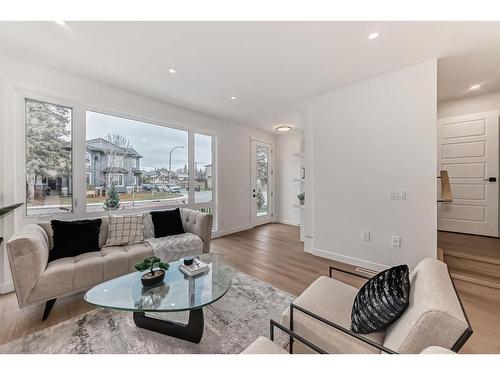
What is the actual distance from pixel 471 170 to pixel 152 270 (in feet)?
17.8

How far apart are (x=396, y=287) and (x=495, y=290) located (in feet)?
7.41

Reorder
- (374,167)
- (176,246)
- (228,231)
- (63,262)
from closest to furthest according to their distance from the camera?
(63,262)
(176,246)
(374,167)
(228,231)

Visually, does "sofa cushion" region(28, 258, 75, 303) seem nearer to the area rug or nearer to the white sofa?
the white sofa

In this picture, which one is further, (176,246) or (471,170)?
(471,170)

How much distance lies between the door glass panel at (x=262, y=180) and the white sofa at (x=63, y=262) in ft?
10.6

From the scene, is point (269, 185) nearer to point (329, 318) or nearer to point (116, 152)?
point (116, 152)

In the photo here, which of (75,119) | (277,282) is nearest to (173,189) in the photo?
(75,119)

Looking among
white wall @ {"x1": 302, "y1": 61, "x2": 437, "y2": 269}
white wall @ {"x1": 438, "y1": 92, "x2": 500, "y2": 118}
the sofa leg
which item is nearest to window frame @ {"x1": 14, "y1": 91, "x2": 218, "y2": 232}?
the sofa leg

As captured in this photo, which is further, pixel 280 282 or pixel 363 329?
pixel 280 282

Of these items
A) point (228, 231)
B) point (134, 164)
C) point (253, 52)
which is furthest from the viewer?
point (228, 231)

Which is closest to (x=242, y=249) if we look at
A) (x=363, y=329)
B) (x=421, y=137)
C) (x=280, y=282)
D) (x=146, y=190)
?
(x=280, y=282)

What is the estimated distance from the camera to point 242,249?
3.81 meters

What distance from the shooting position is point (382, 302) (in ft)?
3.79
